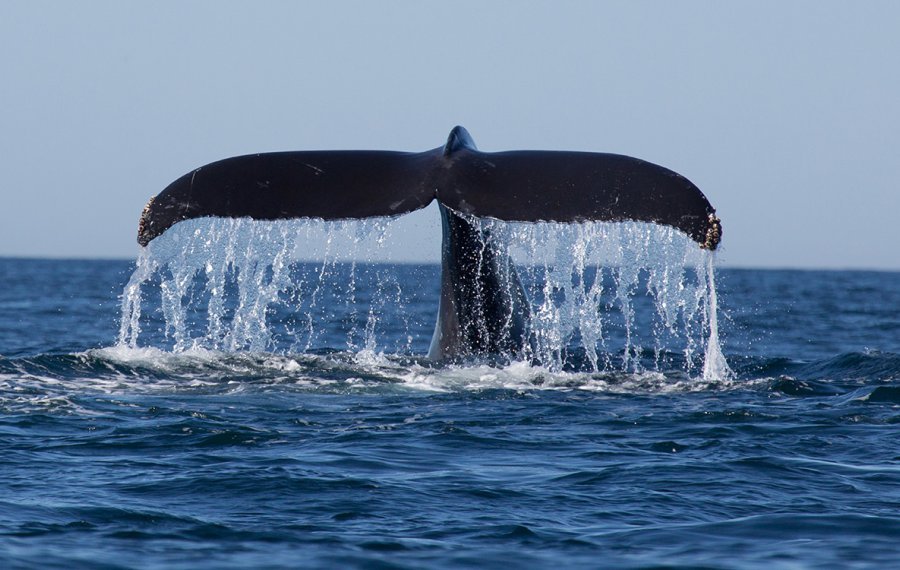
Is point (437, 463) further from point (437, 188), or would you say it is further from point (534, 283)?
point (534, 283)

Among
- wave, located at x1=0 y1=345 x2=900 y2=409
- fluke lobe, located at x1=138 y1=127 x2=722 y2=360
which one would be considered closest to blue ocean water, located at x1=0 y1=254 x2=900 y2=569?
wave, located at x1=0 y1=345 x2=900 y2=409

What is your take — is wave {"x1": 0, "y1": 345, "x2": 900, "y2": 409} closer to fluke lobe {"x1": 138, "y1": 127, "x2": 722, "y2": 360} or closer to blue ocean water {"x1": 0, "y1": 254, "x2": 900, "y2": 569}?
blue ocean water {"x1": 0, "y1": 254, "x2": 900, "y2": 569}

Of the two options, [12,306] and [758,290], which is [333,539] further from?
[758,290]

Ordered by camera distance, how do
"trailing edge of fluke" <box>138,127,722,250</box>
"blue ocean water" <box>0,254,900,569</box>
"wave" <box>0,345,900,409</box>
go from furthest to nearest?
"wave" <box>0,345,900,409</box>, "trailing edge of fluke" <box>138,127,722,250</box>, "blue ocean water" <box>0,254,900,569</box>

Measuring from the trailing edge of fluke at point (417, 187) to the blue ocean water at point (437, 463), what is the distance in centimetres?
128

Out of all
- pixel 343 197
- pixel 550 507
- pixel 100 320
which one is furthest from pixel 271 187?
pixel 100 320

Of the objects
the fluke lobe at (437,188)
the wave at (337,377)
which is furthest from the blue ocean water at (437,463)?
the fluke lobe at (437,188)

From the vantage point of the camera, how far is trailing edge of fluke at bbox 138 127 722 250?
8.22m

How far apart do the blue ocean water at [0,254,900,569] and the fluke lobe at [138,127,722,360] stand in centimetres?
128

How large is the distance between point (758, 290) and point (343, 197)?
120 ft

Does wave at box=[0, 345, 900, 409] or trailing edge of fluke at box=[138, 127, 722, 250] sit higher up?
trailing edge of fluke at box=[138, 127, 722, 250]

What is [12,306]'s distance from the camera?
25.9 meters

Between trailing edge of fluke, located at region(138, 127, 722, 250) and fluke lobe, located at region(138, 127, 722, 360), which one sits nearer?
fluke lobe, located at region(138, 127, 722, 360)

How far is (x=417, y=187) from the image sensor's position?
8.64 meters
